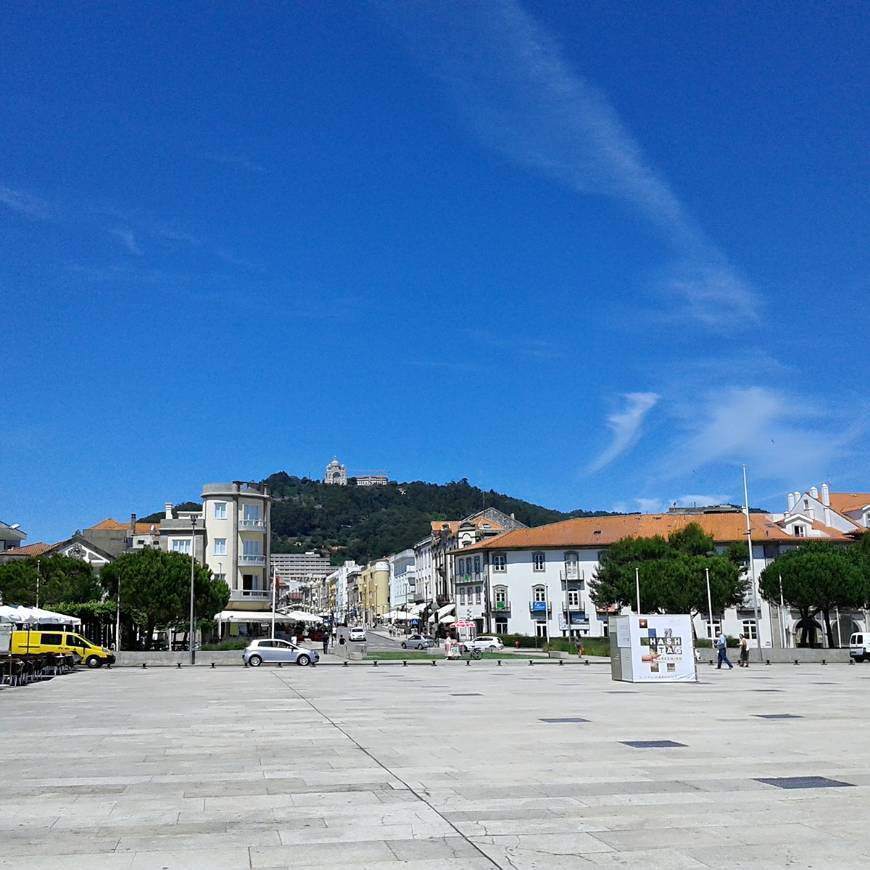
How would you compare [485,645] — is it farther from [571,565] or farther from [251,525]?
[251,525]

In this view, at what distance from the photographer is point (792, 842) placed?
8.68 m

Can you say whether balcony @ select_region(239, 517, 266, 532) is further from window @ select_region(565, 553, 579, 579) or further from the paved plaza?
the paved plaza

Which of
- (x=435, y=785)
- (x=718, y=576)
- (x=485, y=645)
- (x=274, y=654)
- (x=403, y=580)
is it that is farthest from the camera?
(x=403, y=580)

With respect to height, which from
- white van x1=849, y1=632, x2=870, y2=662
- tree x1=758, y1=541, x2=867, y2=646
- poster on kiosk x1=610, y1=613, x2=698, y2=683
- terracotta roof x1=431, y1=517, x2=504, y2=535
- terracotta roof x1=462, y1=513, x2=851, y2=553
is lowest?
white van x1=849, y1=632, x2=870, y2=662

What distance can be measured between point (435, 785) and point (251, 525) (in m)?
78.2

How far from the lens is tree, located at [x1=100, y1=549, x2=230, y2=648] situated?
6303 centimetres

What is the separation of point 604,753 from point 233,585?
Result: 244ft

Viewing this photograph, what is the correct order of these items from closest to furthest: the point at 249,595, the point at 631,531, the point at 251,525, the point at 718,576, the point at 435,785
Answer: the point at 435,785 → the point at 718,576 → the point at 249,595 → the point at 251,525 → the point at 631,531

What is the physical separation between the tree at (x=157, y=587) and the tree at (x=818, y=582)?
41.2 m

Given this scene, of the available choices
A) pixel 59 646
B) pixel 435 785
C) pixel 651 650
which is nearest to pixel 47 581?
pixel 59 646

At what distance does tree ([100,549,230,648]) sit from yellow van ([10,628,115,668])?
33.8ft

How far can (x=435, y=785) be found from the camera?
1217 centimetres

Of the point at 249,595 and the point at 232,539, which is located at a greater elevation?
the point at 232,539

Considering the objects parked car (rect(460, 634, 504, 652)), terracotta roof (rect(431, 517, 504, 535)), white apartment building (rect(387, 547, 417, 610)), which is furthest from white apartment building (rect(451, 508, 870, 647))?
white apartment building (rect(387, 547, 417, 610))
